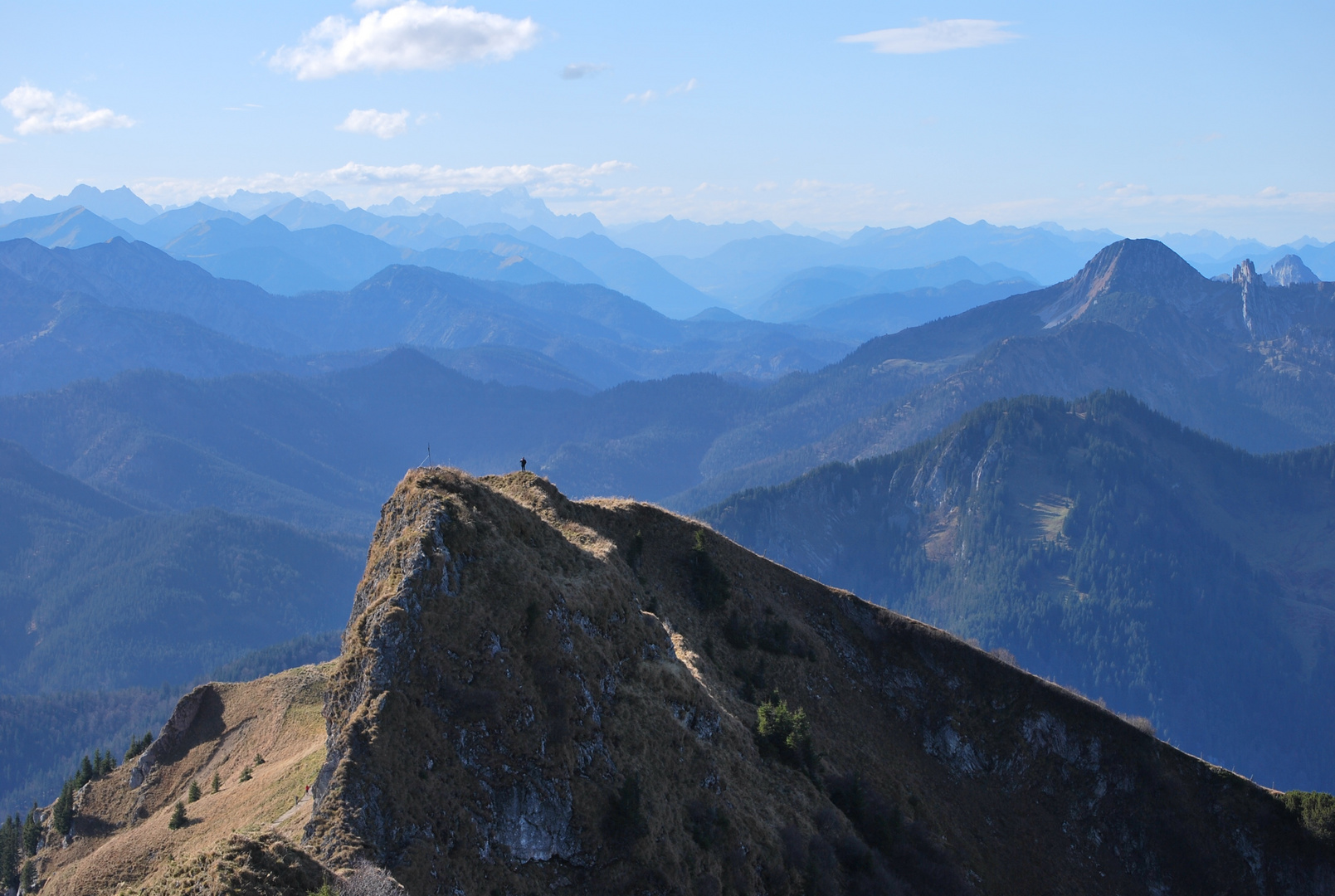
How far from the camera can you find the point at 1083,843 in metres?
73.2

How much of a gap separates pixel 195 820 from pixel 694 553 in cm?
3901

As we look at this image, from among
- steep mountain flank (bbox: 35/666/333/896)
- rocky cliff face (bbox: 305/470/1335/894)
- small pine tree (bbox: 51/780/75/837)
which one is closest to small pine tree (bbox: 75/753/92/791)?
small pine tree (bbox: 51/780/75/837)

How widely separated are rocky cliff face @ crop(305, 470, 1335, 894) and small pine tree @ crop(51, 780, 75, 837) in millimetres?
47670

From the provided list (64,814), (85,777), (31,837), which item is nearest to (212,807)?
(64,814)

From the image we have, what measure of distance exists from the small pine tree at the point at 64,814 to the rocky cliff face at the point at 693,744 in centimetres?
4767

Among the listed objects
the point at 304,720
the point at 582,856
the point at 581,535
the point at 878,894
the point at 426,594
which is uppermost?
the point at 426,594

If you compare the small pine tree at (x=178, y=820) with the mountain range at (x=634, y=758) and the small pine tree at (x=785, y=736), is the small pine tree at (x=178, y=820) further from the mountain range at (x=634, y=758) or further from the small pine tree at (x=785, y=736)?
the small pine tree at (x=785, y=736)

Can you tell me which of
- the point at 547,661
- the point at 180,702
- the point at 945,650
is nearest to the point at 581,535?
the point at 547,661

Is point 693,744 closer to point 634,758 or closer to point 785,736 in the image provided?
point 634,758

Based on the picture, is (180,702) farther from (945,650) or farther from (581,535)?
(945,650)

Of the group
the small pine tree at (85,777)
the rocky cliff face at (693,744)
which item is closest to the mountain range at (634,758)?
the rocky cliff face at (693,744)

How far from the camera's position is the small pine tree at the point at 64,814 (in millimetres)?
74812

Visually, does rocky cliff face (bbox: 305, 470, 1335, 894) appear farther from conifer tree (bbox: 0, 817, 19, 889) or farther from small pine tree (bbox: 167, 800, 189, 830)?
conifer tree (bbox: 0, 817, 19, 889)

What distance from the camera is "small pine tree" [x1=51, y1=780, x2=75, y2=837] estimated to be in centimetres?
7481
